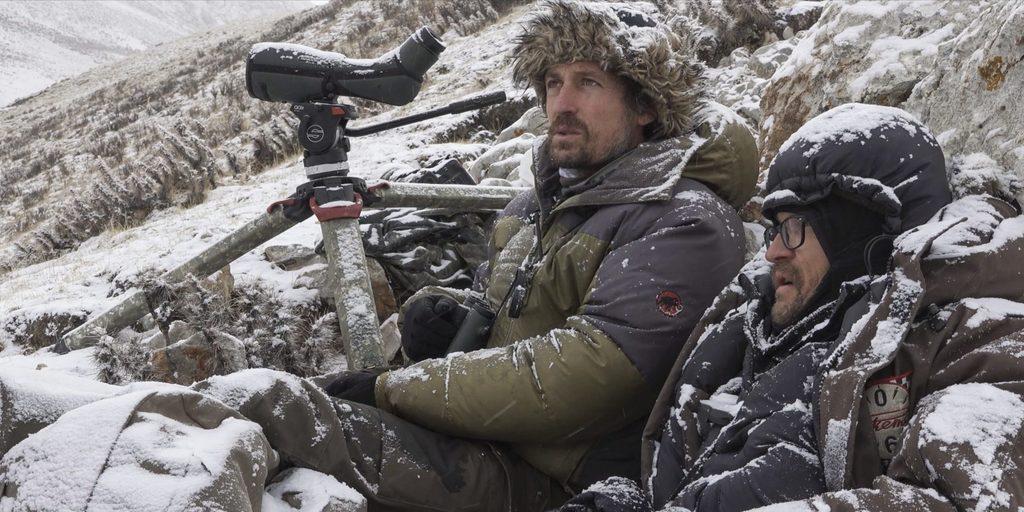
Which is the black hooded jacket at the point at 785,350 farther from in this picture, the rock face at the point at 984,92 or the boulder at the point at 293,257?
the boulder at the point at 293,257

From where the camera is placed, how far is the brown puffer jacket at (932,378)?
3.99ft

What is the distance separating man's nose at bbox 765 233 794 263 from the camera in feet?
5.97

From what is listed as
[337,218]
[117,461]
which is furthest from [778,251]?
[337,218]

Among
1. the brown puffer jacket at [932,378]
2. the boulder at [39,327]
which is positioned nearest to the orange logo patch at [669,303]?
the brown puffer jacket at [932,378]

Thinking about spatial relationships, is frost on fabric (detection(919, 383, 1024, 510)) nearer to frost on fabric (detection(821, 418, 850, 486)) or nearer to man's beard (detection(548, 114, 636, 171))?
frost on fabric (detection(821, 418, 850, 486))

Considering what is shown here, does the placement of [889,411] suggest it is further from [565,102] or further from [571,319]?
[565,102]

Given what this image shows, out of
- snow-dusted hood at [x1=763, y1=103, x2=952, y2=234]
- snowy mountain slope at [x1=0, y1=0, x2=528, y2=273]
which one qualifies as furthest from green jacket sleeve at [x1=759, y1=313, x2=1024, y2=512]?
snowy mountain slope at [x1=0, y1=0, x2=528, y2=273]

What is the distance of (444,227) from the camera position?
181 inches

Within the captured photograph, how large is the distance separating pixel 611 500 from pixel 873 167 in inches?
41.2

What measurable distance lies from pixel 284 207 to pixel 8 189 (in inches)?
473

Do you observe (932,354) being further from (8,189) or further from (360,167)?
(8,189)

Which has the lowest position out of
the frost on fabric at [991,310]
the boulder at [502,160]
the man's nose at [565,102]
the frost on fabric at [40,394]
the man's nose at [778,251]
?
the boulder at [502,160]

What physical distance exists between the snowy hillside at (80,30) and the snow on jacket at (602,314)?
37.8 m

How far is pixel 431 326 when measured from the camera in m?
2.83
